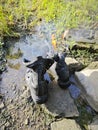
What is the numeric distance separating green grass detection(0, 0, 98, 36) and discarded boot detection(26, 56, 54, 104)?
1647 mm

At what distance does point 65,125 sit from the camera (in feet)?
9.30

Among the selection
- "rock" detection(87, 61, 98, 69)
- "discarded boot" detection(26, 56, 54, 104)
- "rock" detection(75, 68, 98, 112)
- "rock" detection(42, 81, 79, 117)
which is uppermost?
"discarded boot" detection(26, 56, 54, 104)

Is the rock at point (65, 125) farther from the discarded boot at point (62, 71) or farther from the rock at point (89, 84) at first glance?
the discarded boot at point (62, 71)

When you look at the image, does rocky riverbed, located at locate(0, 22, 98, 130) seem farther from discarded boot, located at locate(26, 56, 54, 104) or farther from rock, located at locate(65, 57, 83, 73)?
discarded boot, located at locate(26, 56, 54, 104)

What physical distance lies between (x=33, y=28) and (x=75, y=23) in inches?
34.3

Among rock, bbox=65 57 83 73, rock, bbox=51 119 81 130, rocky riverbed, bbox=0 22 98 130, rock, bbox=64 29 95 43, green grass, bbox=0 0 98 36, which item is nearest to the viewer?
rock, bbox=51 119 81 130

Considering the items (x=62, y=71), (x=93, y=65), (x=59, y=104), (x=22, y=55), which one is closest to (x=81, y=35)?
(x=93, y=65)

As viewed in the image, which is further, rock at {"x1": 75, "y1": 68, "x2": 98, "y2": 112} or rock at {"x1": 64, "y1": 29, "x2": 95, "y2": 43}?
rock at {"x1": 64, "y1": 29, "x2": 95, "y2": 43}

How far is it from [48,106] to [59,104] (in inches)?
6.0

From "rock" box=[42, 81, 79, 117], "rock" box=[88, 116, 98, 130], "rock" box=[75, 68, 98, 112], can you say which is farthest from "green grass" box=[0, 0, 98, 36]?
"rock" box=[88, 116, 98, 130]

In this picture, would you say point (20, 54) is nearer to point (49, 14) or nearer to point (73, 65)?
point (73, 65)

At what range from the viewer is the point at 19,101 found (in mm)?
3227

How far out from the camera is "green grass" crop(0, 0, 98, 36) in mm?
4434

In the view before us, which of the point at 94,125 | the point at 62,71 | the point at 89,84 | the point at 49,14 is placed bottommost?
the point at 94,125
